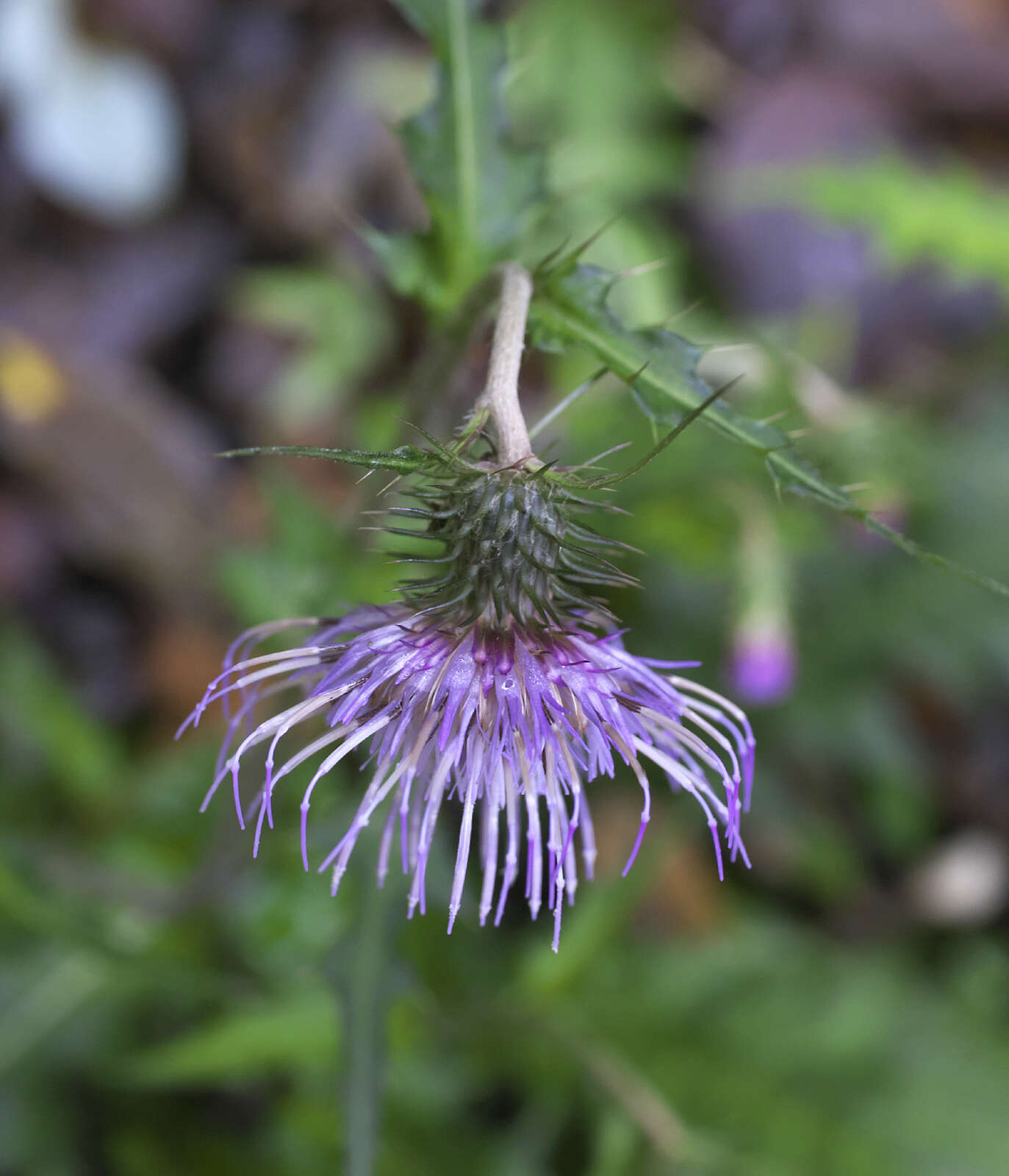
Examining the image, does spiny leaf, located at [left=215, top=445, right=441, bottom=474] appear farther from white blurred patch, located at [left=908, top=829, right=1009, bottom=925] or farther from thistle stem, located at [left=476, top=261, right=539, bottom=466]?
white blurred patch, located at [left=908, top=829, right=1009, bottom=925]

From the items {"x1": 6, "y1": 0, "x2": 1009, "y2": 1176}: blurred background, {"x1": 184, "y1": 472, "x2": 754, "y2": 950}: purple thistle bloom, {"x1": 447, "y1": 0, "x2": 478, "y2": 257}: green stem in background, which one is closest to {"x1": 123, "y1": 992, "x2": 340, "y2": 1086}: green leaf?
{"x1": 6, "y1": 0, "x2": 1009, "y2": 1176}: blurred background

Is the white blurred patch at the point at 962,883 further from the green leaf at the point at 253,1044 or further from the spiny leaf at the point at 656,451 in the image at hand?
the spiny leaf at the point at 656,451

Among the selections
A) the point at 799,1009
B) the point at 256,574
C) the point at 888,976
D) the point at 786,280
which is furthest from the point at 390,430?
the point at 786,280

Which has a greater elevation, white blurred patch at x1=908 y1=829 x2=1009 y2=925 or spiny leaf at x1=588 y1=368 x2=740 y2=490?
white blurred patch at x1=908 y1=829 x2=1009 y2=925

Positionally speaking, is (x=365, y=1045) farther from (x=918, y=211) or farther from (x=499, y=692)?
(x=918, y=211)

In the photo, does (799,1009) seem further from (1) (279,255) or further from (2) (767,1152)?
(1) (279,255)
